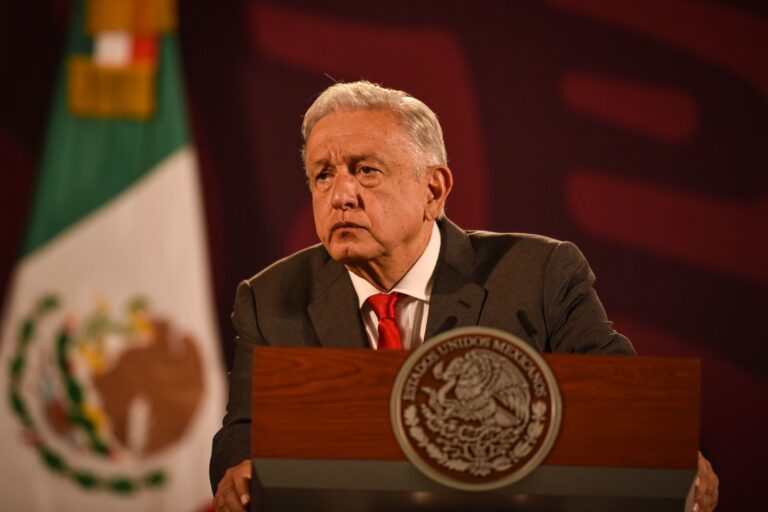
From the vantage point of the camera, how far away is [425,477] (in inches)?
53.8

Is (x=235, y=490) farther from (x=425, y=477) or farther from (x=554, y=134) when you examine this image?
(x=554, y=134)

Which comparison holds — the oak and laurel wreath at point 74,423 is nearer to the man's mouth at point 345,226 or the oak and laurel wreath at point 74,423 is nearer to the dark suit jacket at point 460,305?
the dark suit jacket at point 460,305

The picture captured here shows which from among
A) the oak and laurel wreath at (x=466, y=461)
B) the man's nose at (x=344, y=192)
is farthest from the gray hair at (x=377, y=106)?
the oak and laurel wreath at (x=466, y=461)

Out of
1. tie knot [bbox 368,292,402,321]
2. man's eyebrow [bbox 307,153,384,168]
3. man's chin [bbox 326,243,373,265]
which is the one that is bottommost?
tie knot [bbox 368,292,402,321]

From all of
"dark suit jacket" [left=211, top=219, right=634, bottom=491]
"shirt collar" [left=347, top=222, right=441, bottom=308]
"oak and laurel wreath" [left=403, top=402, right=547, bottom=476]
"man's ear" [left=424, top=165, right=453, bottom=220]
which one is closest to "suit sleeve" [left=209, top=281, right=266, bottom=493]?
Result: "dark suit jacket" [left=211, top=219, right=634, bottom=491]

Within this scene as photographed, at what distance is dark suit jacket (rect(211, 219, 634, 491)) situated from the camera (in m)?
1.96

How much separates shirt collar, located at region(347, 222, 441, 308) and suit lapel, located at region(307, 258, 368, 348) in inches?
0.9

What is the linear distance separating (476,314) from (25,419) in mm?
2280

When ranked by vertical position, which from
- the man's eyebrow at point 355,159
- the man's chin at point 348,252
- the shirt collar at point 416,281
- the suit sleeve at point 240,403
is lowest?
the suit sleeve at point 240,403

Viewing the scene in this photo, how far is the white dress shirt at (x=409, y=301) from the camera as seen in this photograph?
208cm

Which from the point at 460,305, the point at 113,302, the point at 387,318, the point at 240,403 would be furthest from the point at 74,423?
the point at 460,305

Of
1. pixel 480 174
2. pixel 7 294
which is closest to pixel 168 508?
pixel 7 294

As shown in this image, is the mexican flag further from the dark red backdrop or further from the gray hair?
the gray hair

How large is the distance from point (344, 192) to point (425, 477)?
0.76m
